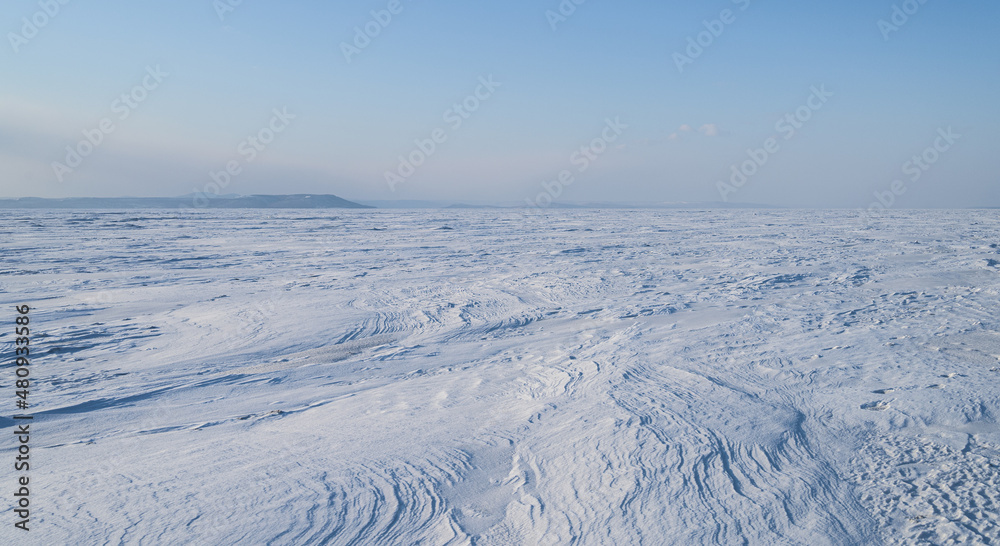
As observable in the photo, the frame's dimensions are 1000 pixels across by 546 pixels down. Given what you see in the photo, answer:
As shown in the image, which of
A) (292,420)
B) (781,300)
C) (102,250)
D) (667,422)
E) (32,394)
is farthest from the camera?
(102,250)

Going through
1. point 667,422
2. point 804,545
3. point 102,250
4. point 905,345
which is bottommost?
point 804,545

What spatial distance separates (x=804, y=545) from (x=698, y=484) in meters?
0.45

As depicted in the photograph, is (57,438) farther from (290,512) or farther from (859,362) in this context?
(859,362)

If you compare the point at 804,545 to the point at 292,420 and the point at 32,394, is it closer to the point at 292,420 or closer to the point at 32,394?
the point at 292,420

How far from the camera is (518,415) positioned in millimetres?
3084

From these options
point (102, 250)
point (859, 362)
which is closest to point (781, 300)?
point (859, 362)

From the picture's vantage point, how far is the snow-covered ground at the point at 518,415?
2053 mm

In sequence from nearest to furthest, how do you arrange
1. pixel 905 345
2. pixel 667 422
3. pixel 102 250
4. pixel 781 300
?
pixel 667 422 → pixel 905 345 → pixel 781 300 → pixel 102 250

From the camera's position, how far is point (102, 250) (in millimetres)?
12641

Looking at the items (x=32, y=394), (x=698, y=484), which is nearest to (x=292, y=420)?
(x=32, y=394)

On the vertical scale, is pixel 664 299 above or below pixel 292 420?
above

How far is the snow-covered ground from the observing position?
2.05 meters

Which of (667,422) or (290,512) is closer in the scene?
(290,512)

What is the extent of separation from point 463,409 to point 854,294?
524 cm
